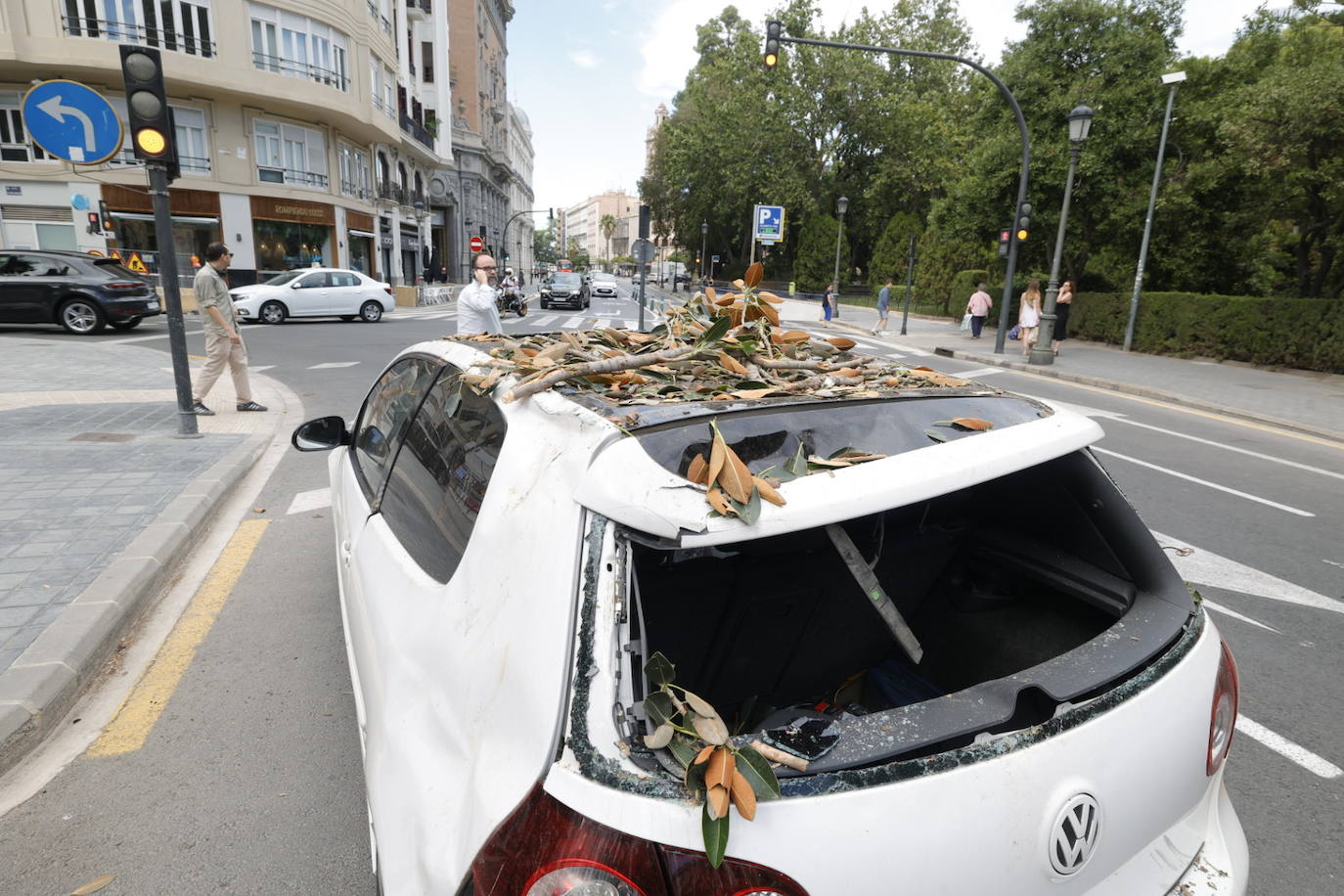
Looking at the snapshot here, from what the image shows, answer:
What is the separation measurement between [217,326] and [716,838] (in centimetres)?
902

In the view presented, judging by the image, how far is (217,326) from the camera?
8336mm

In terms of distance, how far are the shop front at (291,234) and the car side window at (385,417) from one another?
30317 mm

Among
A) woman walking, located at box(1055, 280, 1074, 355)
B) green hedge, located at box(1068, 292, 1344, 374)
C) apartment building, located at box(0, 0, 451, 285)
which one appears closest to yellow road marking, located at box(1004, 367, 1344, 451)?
woman walking, located at box(1055, 280, 1074, 355)

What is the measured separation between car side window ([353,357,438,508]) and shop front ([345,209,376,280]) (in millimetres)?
33881

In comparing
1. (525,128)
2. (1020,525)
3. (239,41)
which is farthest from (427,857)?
(525,128)

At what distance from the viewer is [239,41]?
27.5 m

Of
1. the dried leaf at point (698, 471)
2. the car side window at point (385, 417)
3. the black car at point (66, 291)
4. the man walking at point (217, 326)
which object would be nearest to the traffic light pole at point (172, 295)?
the man walking at point (217, 326)

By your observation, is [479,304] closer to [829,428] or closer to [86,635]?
[86,635]

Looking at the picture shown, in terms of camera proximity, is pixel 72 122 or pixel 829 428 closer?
pixel 829 428

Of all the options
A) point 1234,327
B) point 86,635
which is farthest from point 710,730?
point 1234,327

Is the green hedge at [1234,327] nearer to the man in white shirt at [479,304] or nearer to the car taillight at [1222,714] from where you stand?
the man in white shirt at [479,304]

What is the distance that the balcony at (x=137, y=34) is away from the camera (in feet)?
83.2

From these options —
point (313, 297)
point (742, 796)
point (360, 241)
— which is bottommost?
point (313, 297)

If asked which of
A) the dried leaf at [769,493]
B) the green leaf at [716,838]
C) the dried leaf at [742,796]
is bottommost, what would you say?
the green leaf at [716,838]
